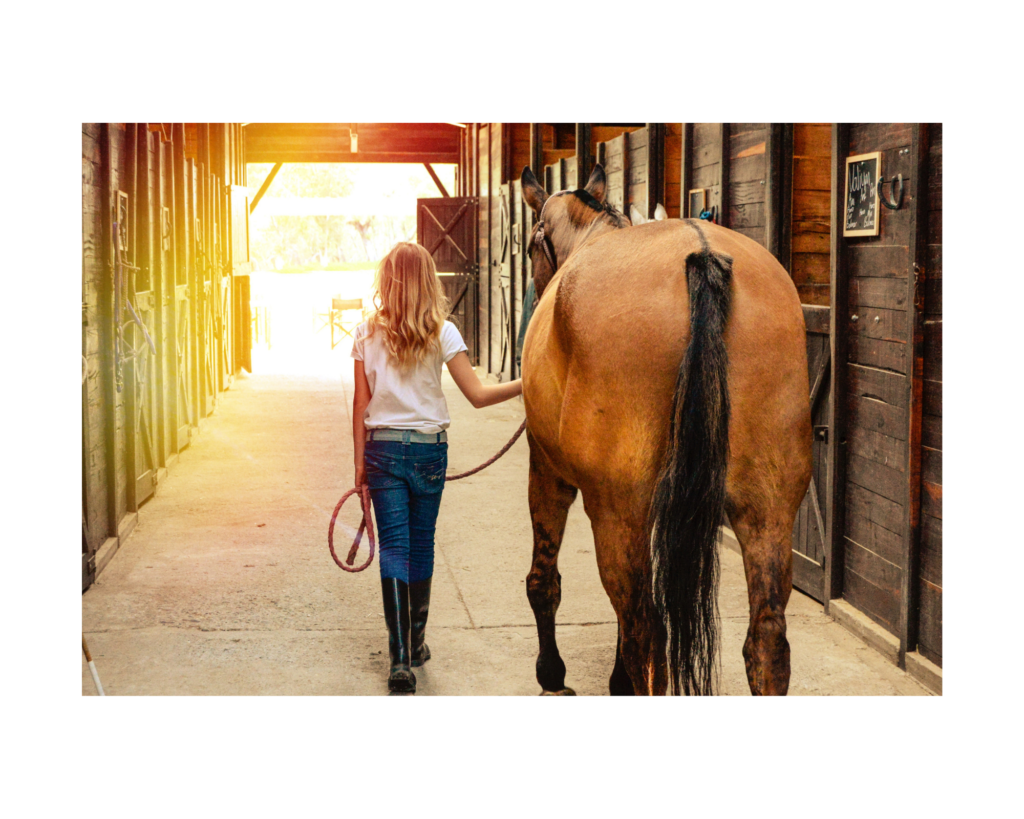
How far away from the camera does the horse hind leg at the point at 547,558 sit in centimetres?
330

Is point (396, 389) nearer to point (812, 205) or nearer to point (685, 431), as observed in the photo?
point (685, 431)

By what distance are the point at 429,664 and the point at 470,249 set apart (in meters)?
11.2

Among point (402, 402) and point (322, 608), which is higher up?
point (402, 402)

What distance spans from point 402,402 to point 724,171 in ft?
8.73

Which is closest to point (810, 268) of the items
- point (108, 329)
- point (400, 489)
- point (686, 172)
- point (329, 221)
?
point (686, 172)

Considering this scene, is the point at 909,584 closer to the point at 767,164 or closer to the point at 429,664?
the point at 429,664

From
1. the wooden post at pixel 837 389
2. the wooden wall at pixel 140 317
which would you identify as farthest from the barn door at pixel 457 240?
the wooden post at pixel 837 389

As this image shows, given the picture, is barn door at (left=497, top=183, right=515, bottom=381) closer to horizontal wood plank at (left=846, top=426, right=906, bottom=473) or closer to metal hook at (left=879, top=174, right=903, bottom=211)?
horizontal wood plank at (left=846, top=426, right=906, bottom=473)

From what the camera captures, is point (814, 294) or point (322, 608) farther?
point (814, 294)

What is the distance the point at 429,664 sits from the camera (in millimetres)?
3682

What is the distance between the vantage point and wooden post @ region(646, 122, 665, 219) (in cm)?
634

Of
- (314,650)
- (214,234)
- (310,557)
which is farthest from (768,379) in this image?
(214,234)

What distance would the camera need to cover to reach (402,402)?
10.8 feet

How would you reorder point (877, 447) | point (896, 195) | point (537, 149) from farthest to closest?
point (537, 149)
point (877, 447)
point (896, 195)
